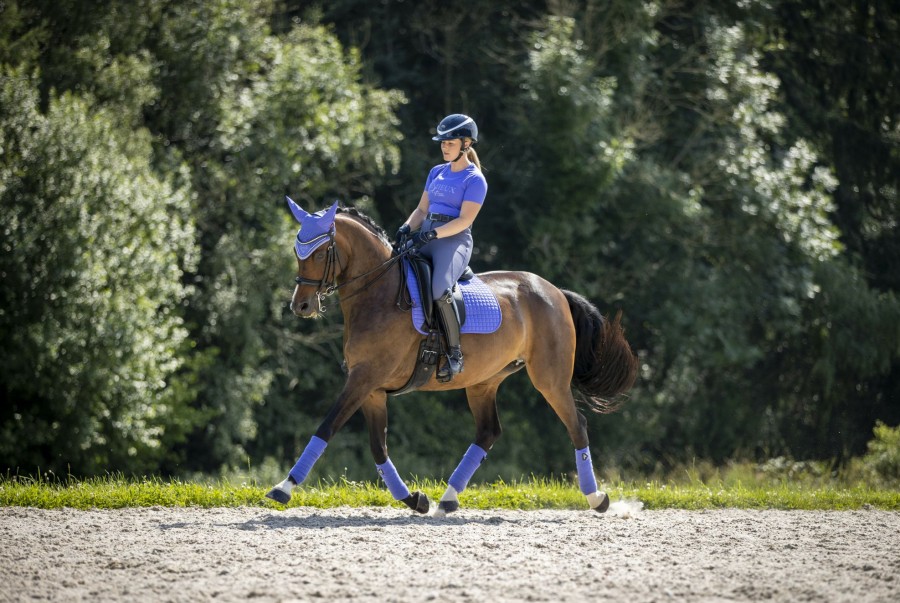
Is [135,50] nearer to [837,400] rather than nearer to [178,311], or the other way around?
[178,311]

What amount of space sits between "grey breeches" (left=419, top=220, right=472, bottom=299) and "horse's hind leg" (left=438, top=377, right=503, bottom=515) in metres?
1.21

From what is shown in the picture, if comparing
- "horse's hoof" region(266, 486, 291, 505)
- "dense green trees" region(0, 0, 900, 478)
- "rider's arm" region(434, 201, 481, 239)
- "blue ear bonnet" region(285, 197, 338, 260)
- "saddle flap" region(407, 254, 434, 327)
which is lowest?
"dense green trees" region(0, 0, 900, 478)

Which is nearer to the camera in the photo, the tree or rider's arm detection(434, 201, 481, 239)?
rider's arm detection(434, 201, 481, 239)

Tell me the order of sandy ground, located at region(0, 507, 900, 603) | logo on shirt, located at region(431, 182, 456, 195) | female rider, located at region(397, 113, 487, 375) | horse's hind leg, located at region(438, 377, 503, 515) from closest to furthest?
1. sandy ground, located at region(0, 507, 900, 603)
2. female rider, located at region(397, 113, 487, 375)
3. logo on shirt, located at region(431, 182, 456, 195)
4. horse's hind leg, located at region(438, 377, 503, 515)

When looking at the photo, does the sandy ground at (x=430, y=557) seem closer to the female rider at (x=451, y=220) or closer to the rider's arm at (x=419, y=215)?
the female rider at (x=451, y=220)

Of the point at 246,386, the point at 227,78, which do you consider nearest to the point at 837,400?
the point at 246,386

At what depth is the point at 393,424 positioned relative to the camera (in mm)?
21359

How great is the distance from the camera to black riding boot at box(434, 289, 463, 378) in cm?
852

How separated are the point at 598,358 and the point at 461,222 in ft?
6.93

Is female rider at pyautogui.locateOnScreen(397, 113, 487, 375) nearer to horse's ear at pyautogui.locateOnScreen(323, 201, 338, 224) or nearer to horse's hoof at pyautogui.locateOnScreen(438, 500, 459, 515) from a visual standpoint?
horse's ear at pyautogui.locateOnScreen(323, 201, 338, 224)

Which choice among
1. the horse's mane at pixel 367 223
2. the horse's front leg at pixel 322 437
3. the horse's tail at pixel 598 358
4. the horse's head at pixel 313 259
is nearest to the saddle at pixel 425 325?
the horse's mane at pixel 367 223

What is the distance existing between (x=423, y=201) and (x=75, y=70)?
10217mm

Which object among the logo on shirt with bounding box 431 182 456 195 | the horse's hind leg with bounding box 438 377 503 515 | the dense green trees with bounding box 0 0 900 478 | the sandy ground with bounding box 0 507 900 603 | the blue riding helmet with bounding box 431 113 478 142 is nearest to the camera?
the sandy ground with bounding box 0 507 900 603

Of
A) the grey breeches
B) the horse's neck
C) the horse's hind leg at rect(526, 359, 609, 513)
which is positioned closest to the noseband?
the horse's neck
